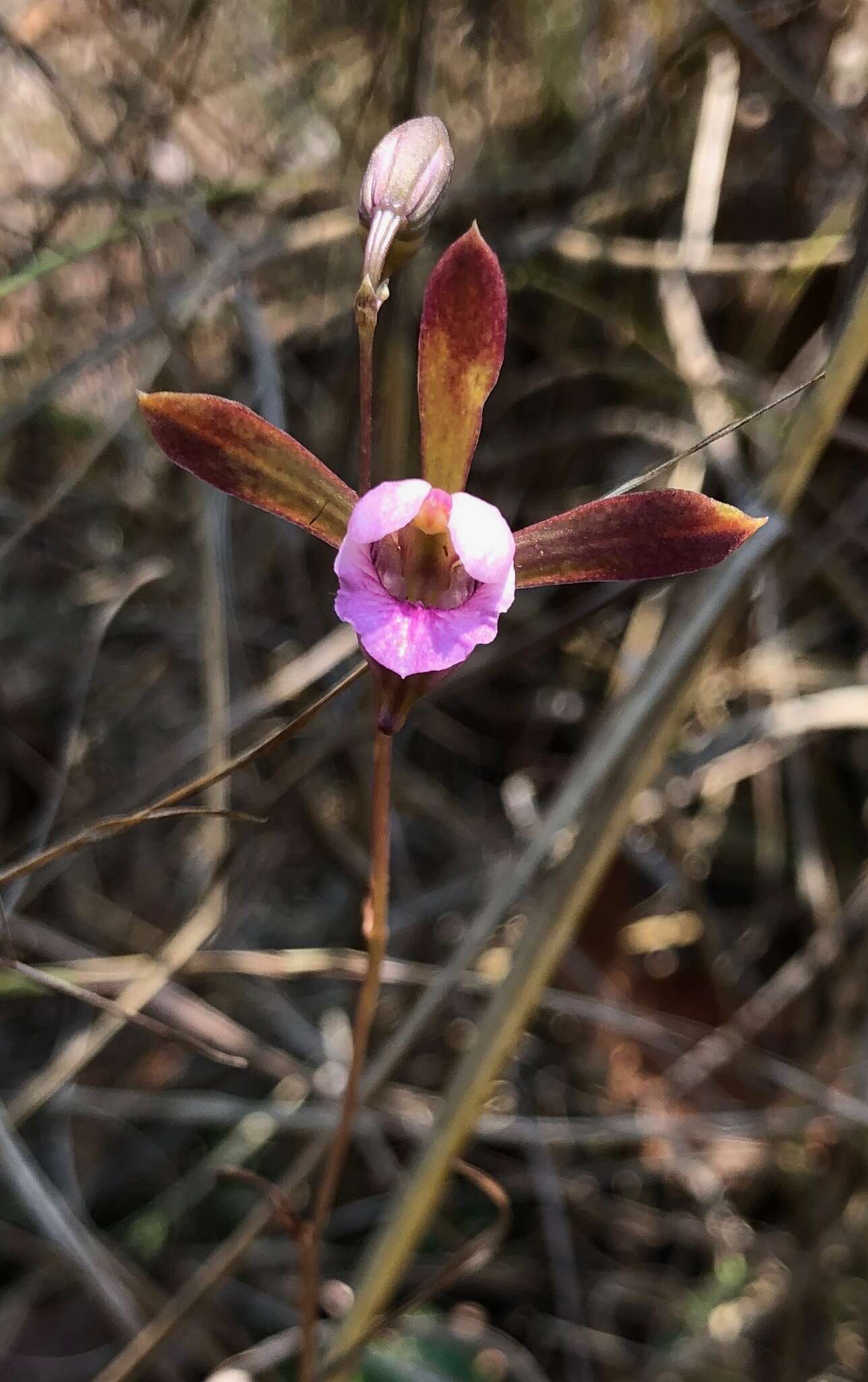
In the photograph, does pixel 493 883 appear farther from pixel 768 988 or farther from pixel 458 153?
pixel 458 153

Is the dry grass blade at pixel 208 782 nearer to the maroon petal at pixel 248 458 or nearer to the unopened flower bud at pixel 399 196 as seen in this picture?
the maroon petal at pixel 248 458

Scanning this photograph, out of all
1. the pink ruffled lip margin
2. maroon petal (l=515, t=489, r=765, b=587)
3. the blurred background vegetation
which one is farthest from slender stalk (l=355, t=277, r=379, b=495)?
the blurred background vegetation

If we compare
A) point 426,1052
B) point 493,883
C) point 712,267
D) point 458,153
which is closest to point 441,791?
point 493,883

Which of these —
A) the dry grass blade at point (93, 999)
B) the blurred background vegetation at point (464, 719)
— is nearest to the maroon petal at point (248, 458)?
the dry grass blade at point (93, 999)

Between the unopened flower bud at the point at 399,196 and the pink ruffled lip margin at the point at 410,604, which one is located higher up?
the unopened flower bud at the point at 399,196

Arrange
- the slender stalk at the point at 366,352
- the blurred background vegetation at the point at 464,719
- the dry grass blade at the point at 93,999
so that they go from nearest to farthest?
the slender stalk at the point at 366,352 → the dry grass blade at the point at 93,999 → the blurred background vegetation at the point at 464,719
